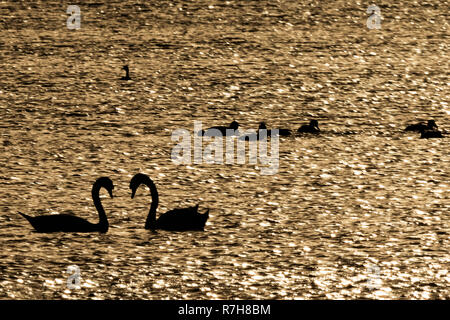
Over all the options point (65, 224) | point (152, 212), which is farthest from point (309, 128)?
point (65, 224)

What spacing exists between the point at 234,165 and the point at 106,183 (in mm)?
759

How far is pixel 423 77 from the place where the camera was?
5.82 meters

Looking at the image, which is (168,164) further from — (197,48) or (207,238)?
(197,48)

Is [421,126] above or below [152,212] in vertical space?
above

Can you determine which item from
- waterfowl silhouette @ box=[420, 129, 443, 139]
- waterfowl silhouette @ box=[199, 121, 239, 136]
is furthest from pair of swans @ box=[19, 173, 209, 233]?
waterfowl silhouette @ box=[420, 129, 443, 139]

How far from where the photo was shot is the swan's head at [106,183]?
12.2 feet

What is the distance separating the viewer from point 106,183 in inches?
149

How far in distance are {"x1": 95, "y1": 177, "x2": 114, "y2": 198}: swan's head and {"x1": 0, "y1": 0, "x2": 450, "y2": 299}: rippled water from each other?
2.6 inches

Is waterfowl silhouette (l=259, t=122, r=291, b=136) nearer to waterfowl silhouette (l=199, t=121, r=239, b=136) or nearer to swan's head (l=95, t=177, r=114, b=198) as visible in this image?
waterfowl silhouette (l=199, t=121, r=239, b=136)

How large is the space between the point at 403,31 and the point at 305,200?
3242 millimetres

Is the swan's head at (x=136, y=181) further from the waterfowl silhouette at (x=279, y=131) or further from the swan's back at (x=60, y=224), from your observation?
the waterfowl silhouette at (x=279, y=131)

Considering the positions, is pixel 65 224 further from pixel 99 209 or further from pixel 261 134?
pixel 261 134

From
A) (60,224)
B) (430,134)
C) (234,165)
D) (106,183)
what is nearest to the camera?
(60,224)

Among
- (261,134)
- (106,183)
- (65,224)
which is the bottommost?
(65,224)
